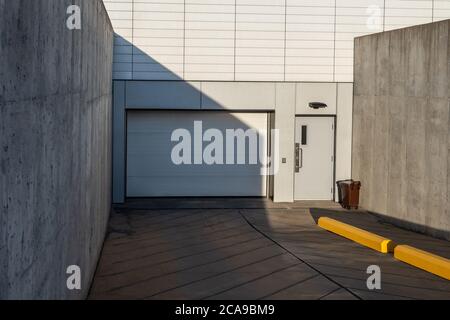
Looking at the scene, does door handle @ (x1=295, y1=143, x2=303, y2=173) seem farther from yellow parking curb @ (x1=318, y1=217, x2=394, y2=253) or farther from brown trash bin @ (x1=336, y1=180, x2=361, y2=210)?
yellow parking curb @ (x1=318, y1=217, x2=394, y2=253)

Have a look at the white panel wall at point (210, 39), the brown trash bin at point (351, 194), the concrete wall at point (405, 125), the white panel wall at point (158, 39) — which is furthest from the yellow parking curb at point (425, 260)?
the white panel wall at point (158, 39)

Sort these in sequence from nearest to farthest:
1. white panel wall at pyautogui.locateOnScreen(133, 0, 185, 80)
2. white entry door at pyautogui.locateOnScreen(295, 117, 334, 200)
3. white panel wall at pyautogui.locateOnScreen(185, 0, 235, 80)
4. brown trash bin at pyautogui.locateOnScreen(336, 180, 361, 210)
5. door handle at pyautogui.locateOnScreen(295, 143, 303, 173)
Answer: brown trash bin at pyautogui.locateOnScreen(336, 180, 361, 210), white panel wall at pyautogui.locateOnScreen(133, 0, 185, 80), white panel wall at pyautogui.locateOnScreen(185, 0, 235, 80), door handle at pyautogui.locateOnScreen(295, 143, 303, 173), white entry door at pyautogui.locateOnScreen(295, 117, 334, 200)

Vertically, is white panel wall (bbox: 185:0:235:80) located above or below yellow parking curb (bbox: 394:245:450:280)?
above

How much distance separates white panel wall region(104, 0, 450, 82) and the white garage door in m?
1.03

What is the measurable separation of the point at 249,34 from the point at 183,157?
348 centimetres

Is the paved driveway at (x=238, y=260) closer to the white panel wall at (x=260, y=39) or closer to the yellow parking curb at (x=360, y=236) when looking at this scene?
the yellow parking curb at (x=360, y=236)

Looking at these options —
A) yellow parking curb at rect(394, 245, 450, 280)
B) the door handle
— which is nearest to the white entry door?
the door handle

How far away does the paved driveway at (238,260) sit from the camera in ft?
33.8

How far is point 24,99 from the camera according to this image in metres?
4.59

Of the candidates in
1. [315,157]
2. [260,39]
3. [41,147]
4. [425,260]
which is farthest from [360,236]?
[41,147]

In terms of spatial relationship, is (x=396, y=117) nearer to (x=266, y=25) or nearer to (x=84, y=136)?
(x=266, y=25)

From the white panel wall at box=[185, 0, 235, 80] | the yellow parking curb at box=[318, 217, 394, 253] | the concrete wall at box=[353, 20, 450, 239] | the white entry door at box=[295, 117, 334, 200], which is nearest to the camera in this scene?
the yellow parking curb at box=[318, 217, 394, 253]

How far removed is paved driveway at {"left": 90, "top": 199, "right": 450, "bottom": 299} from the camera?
1029cm
